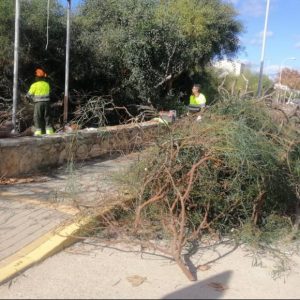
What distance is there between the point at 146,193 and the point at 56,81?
38.1 feet

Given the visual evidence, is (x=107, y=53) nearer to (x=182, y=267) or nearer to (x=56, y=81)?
(x=56, y=81)

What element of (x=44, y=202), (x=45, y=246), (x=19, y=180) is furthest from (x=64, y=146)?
(x=45, y=246)

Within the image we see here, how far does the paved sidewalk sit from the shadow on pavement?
1659mm

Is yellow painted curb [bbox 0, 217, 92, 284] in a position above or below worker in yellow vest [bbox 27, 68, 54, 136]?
below

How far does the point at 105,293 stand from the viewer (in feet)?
13.4

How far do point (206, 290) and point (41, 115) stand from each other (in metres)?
7.92

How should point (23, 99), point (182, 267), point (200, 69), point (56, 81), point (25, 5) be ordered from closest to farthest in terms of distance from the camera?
point (182, 267) → point (23, 99) → point (25, 5) → point (56, 81) → point (200, 69)

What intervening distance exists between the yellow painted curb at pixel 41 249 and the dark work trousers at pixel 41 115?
6.12 m

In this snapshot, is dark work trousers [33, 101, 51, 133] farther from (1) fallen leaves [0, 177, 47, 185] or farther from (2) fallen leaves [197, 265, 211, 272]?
(2) fallen leaves [197, 265, 211, 272]

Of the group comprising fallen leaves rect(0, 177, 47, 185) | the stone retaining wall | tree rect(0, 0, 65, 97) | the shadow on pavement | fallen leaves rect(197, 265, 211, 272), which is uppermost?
tree rect(0, 0, 65, 97)

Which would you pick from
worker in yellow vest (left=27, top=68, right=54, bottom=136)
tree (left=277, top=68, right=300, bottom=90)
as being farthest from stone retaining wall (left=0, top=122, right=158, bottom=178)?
tree (left=277, top=68, right=300, bottom=90)

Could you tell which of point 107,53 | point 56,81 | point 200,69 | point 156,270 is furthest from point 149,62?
point 156,270

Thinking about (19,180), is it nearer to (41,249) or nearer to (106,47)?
(41,249)

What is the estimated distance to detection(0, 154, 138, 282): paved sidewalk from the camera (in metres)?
5.08
